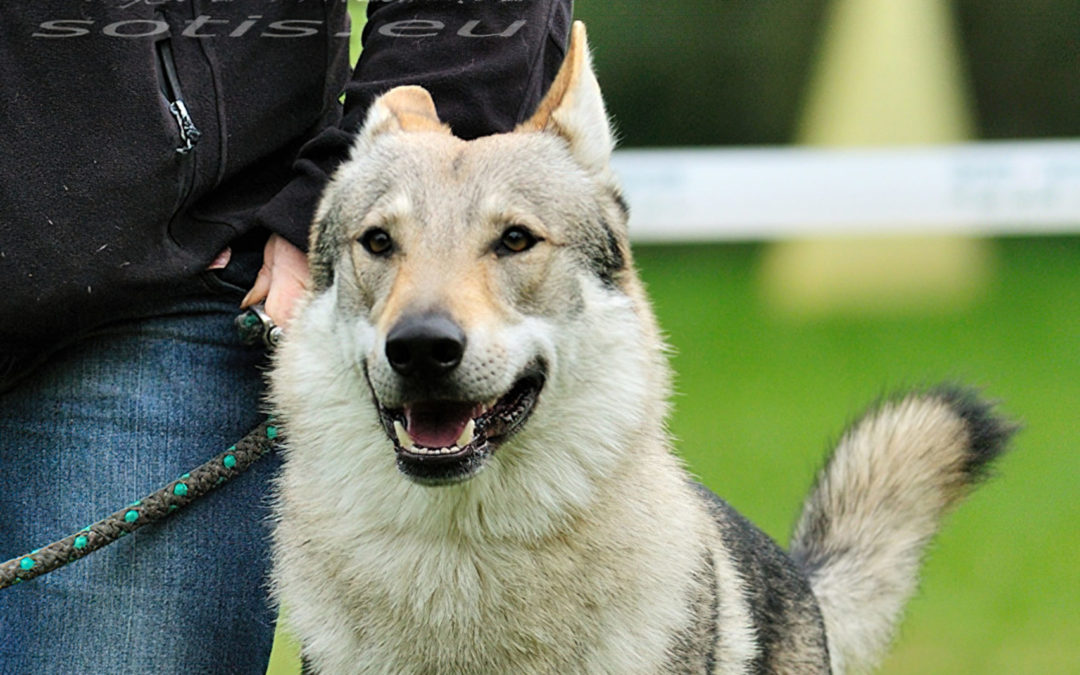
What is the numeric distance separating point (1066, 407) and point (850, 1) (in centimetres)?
692

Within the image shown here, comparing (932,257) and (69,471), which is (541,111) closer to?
(69,471)

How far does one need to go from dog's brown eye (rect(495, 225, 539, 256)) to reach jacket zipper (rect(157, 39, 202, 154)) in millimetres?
633

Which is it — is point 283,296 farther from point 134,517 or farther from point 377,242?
point 134,517

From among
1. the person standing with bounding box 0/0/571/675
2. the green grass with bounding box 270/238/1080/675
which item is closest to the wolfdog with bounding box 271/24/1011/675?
the person standing with bounding box 0/0/571/675

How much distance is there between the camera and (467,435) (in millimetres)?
2674

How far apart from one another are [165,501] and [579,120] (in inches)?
46.5

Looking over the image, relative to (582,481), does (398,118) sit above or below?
above

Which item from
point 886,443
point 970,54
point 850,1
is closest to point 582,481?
point 886,443

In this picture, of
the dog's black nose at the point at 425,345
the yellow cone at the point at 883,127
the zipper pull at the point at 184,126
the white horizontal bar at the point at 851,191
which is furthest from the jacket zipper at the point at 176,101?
the yellow cone at the point at 883,127

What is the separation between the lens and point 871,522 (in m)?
3.89

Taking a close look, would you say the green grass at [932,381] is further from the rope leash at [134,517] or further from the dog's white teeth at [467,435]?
the rope leash at [134,517]

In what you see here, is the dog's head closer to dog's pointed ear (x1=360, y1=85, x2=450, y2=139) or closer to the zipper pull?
dog's pointed ear (x1=360, y1=85, x2=450, y2=139)

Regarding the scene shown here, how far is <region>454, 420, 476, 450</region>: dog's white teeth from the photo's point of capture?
2.67m

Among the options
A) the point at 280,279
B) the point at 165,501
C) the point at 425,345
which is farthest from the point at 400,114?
the point at 165,501
